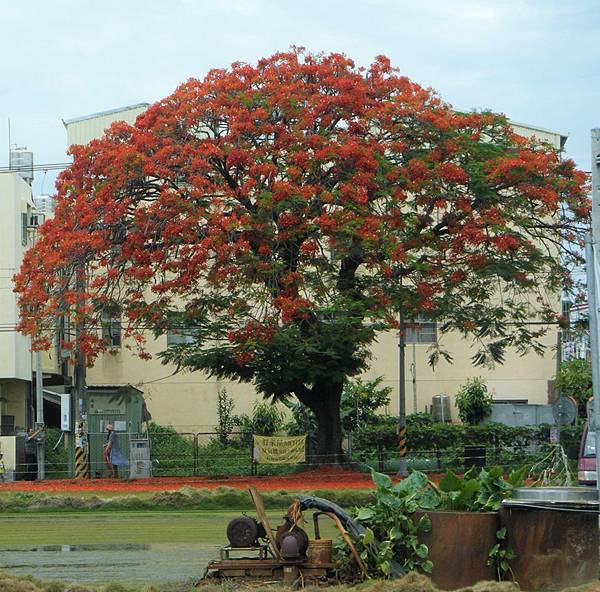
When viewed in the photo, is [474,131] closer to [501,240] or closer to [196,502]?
[501,240]

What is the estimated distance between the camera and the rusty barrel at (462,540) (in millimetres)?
11406

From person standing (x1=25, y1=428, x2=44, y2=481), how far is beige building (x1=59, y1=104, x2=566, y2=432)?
25.0 ft

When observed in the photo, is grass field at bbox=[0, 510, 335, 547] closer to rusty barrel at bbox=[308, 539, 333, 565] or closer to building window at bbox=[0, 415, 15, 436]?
rusty barrel at bbox=[308, 539, 333, 565]

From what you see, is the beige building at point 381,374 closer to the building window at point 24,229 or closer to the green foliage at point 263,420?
the green foliage at point 263,420

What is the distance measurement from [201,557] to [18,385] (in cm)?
3165

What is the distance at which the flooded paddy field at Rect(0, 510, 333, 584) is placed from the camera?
1424 cm

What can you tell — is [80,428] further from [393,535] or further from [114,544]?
[393,535]

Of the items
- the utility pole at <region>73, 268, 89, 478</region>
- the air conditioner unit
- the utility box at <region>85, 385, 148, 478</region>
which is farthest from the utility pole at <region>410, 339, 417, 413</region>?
the utility pole at <region>73, 268, 89, 478</region>

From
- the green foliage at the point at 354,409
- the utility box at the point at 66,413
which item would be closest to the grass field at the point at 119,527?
the utility box at the point at 66,413

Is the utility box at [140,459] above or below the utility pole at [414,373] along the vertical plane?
below

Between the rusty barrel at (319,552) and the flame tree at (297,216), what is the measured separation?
17.2 metres

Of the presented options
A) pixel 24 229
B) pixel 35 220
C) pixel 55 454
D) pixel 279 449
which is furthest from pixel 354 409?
pixel 35 220

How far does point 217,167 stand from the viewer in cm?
3056

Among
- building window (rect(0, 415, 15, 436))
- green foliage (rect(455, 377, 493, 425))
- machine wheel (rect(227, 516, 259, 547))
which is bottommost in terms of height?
machine wheel (rect(227, 516, 259, 547))
